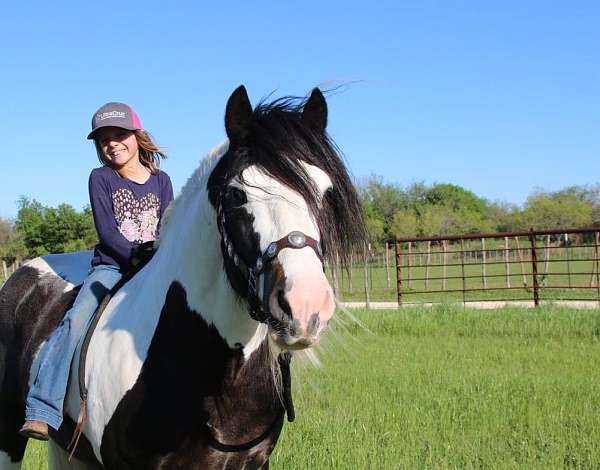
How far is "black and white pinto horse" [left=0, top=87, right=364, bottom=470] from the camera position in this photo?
1.96 meters

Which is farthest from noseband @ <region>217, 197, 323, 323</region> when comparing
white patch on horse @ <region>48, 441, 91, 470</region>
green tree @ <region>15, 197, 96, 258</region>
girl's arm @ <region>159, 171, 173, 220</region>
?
green tree @ <region>15, 197, 96, 258</region>

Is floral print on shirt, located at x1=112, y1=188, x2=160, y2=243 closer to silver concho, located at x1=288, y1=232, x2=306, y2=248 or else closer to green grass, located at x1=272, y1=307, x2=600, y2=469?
green grass, located at x1=272, y1=307, x2=600, y2=469

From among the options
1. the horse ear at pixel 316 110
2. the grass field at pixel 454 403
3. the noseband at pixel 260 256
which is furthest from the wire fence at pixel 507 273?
the noseband at pixel 260 256

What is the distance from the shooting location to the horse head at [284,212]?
1.84 metres

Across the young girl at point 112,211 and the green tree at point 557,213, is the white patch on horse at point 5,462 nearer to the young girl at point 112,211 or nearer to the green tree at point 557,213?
the young girl at point 112,211

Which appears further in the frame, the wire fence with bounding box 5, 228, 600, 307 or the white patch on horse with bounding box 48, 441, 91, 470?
the wire fence with bounding box 5, 228, 600, 307

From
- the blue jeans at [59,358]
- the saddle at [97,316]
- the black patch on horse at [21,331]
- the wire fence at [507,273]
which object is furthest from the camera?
the wire fence at [507,273]

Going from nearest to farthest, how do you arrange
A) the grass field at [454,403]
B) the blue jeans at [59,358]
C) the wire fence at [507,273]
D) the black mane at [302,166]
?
the black mane at [302,166]
the blue jeans at [59,358]
the grass field at [454,403]
the wire fence at [507,273]

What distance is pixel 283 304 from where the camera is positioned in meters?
1.83

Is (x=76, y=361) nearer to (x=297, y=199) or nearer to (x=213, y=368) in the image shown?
(x=213, y=368)

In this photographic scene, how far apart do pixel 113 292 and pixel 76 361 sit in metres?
0.36

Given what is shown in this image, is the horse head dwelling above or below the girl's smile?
below

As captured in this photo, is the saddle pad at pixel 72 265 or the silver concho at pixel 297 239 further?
the saddle pad at pixel 72 265

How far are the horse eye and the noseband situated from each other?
0.06 meters
